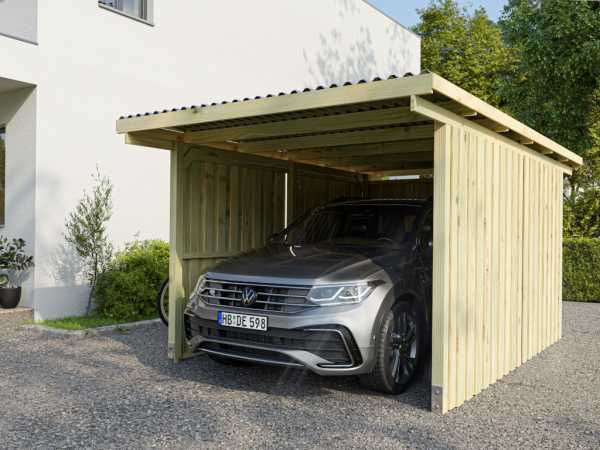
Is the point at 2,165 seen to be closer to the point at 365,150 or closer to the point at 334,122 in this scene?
the point at 365,150

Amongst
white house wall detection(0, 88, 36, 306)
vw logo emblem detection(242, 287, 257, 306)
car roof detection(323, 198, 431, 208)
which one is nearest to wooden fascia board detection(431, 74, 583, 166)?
car roof detection(323, 198, 431, 208)

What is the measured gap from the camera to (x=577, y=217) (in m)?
14.8

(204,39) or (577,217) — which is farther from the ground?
(204,39)

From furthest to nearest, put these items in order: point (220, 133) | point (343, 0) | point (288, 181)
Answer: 1. point (343, 0)
2. point (288, 181)
3. point (220, 133)

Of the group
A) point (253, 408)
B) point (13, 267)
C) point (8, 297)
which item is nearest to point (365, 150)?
point (253, 408)

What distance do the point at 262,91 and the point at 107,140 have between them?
4.57m

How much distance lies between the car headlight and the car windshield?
118cm

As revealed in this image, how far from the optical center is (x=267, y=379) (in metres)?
6.14

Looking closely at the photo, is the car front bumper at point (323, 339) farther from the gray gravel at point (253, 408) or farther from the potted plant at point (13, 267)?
the potted plant at point (13, 267)

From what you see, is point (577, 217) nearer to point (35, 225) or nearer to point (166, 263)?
point (166, 263)

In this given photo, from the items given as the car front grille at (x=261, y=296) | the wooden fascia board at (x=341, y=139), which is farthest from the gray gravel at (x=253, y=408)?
the wooden fascia board at (x=341, y=139)

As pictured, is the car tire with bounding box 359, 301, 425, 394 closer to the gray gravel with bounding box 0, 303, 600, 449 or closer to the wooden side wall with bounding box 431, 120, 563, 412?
the gray gravel with bounding box 0, 303, 600, 449

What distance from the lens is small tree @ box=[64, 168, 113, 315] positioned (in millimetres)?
9407

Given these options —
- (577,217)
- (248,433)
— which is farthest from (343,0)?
(248,433)
